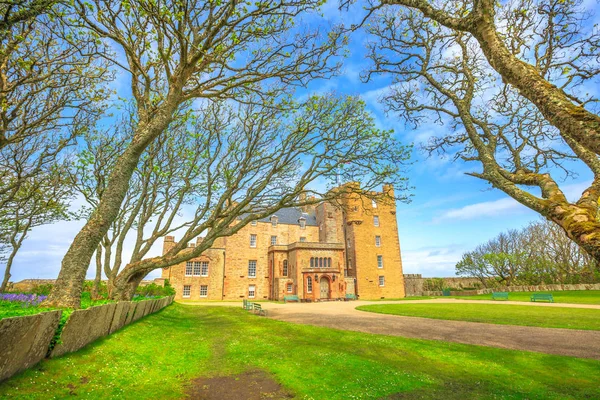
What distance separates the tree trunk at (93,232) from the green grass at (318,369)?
4.97ft

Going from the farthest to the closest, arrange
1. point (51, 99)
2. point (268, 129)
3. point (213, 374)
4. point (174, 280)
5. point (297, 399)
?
point (174, 280), point (268, 129), point (51, 99), point (213, 374), point (297, 399)

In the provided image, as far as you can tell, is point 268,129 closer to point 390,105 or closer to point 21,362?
→ point 390,105

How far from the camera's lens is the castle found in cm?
3869

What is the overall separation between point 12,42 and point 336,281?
118ft

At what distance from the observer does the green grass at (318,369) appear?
17.5ft

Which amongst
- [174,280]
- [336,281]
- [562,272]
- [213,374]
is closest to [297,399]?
[213,374]

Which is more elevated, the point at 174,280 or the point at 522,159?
the point at 522,159

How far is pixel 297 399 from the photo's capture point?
17.3ft

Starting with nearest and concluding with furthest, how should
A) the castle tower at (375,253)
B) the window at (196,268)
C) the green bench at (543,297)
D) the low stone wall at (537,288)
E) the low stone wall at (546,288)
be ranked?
the green bench at (543,297)
the low stone wall at (546,288)
the low stone wall at (537,288)
the window at (196,268)
the castle tower at (375,253)

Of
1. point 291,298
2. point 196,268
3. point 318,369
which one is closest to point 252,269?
point 196,268

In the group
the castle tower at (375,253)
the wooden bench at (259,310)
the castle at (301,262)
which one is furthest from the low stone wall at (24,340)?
the castle tower at (375,253)

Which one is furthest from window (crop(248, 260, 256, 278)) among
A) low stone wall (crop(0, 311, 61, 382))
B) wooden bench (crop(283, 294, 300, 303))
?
low stone wall (crop(0, 311, 61, 382))

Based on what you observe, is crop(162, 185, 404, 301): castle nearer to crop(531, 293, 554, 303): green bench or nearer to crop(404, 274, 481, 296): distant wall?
crop(404, 274, 481, 296): distant wall

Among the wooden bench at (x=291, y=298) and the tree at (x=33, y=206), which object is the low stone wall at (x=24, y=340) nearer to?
the tree at (x=33, y=206)
